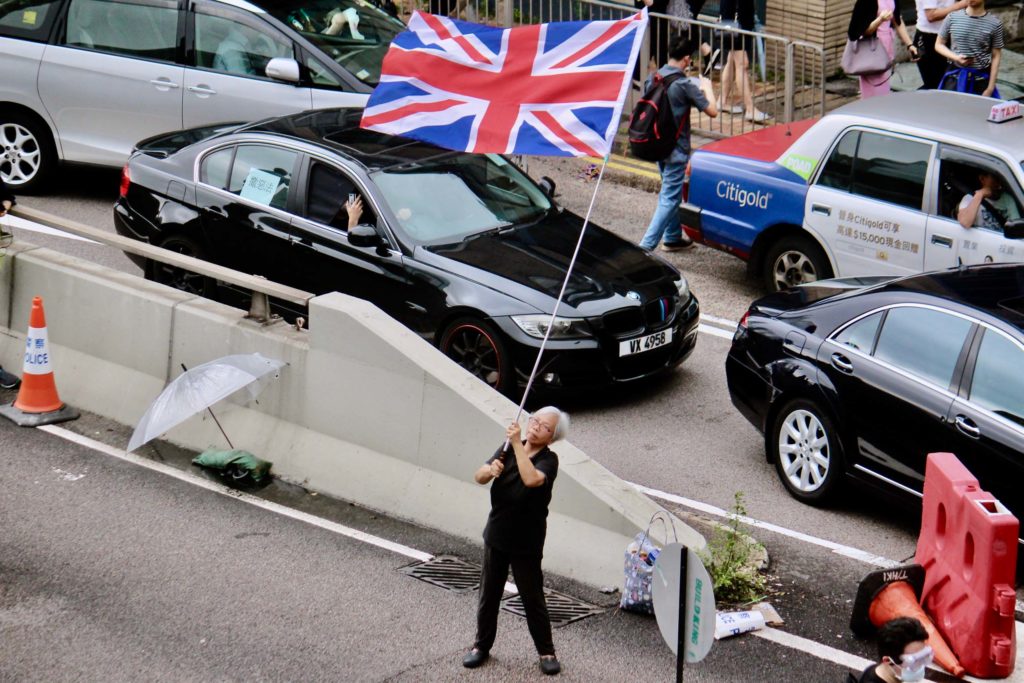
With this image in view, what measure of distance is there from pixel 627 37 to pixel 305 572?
354 centimetres

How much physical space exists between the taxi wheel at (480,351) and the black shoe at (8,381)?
324cm

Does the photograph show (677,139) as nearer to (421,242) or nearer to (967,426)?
(421,242)

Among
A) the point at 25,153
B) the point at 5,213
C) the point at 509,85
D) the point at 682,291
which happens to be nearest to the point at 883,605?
the point at 509,85

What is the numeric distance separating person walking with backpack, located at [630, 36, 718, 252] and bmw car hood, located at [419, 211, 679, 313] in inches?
85.2

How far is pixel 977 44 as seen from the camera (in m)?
14.2

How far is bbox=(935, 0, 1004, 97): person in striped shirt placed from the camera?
14141 millimetres

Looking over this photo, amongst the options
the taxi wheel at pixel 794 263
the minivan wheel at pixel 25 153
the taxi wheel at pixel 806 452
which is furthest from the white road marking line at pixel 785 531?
the minivan wheel at pixel 25 153

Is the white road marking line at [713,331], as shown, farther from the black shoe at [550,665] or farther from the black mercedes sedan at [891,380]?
the black shoe at [550,665]

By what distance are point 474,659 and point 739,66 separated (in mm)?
9883

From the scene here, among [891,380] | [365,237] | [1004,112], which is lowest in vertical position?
[891,380]

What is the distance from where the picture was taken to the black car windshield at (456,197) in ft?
35.0

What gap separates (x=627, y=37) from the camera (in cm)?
812

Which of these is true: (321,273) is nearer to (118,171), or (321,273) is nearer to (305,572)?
(305,572)

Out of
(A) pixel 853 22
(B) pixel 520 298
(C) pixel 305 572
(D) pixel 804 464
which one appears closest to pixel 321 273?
(B) pixel 520 298
